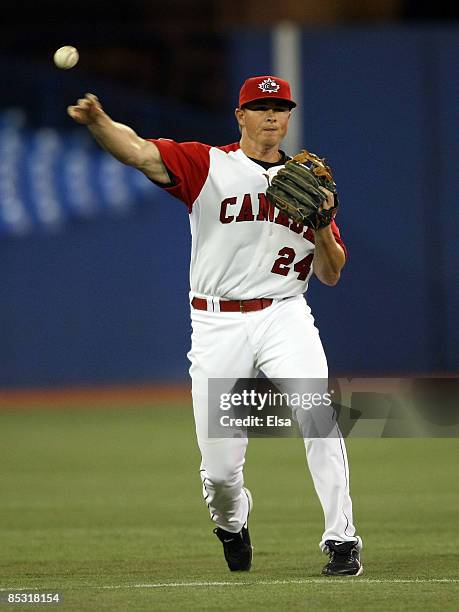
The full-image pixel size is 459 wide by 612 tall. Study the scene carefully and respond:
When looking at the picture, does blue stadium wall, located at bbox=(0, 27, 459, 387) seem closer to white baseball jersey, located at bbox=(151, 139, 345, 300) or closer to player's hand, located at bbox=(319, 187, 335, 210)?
white baseball jersey, located at bbox=(151, 139, 345, 300)

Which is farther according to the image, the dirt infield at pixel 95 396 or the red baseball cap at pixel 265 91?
the dirt infield at pixel 95 396

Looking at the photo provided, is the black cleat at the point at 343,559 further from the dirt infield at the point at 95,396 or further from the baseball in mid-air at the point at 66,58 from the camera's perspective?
the dirt infield at the point at 95,396

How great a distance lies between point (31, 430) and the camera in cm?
1275

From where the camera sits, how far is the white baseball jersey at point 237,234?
587 cm

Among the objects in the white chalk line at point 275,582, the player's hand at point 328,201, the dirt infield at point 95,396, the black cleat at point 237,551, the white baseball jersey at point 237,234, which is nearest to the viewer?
the white chalk line at point 275,582

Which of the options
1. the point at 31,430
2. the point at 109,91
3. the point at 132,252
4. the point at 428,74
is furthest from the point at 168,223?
the point at 31,430

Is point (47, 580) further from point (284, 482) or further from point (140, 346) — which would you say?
point (140, 346)

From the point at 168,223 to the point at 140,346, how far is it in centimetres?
161

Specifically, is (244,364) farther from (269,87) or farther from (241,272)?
(269,87)

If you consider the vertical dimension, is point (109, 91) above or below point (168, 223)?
above

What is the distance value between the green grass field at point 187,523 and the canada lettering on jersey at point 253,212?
5.01 ft

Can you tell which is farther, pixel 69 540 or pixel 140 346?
pixel 140 346

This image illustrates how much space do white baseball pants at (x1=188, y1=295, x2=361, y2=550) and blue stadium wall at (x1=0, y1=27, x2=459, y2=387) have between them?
10.7m

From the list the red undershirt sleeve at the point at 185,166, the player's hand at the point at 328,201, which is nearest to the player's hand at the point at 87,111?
the red undershirt sleeve at the point at 185,166
